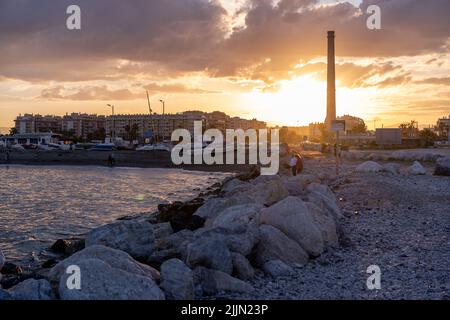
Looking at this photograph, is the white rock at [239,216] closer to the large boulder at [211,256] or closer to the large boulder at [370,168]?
the large boulder at [211,256]

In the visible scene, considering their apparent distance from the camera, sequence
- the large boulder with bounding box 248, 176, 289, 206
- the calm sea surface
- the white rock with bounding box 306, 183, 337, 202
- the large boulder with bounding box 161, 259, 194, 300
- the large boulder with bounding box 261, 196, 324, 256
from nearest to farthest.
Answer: the large boulder with bounding box 161, 259, 194, 300 → the large boulder with bounding box 261, 196, 324, 256 → the large boulder with bounding box 248, 176, 289, 206 → the white rock with bounding box 306, 183, 337, 202 → the calm sea surface

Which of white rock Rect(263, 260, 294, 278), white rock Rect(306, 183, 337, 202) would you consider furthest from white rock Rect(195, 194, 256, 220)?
white rock Rect(263, 260, 294, 278)

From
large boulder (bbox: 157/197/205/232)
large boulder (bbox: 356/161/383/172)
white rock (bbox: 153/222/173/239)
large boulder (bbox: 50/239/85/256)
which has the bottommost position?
large boulder (bbox: 50/239/85/256)

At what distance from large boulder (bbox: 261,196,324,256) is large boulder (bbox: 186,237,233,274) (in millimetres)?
1970

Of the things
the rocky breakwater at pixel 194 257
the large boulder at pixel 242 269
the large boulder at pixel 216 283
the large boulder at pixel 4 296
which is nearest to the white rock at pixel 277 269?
the rocky breakwater at pixel 194 257

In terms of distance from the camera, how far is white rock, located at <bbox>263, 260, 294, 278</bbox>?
879 centimetres

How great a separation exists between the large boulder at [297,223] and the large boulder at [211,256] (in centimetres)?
197

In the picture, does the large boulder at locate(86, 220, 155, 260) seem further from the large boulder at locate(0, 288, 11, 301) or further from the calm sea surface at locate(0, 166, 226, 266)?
the calm sea surface at locate(0, 166, 226, 266)

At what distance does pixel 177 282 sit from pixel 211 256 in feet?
3.95

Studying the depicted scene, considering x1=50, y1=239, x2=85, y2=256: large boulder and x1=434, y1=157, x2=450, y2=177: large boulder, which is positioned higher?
x1=434, y1=157, x2=450, y2=177: large boulder

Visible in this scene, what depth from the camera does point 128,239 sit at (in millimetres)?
10086

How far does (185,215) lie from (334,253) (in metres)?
5.99

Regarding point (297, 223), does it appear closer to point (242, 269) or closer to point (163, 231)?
point (242, 269)

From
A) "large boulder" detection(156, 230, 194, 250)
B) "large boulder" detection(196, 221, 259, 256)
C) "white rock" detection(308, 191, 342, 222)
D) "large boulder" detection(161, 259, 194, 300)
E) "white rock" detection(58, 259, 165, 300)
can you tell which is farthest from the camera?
"white rock" detection(308, 191, 342, 222)
